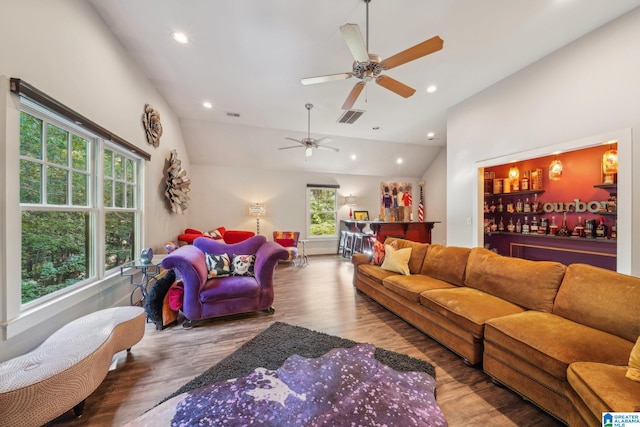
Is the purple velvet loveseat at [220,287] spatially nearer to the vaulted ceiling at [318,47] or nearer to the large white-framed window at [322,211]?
the vaulted ceiling at [318,47]

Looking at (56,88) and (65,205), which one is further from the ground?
(56,88)

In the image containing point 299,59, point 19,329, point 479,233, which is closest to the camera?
point 19,329

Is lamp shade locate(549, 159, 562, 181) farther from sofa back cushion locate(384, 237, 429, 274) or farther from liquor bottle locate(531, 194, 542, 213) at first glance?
sofa back cushion locate(384, 237, 429, 274)

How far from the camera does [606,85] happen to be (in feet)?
8.52

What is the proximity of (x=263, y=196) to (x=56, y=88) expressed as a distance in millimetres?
5001

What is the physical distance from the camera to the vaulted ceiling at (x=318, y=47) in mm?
2307

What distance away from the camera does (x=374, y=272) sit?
3.35 meters

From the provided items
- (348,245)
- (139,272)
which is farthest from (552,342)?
(348,245)

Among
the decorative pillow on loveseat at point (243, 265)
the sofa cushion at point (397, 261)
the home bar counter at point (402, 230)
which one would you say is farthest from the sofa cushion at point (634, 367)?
the home bar counter at point (402, 230)

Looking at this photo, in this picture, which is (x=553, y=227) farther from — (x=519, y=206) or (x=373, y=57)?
(x=373, y=57)

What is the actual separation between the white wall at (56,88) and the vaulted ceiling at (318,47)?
36 centimetres

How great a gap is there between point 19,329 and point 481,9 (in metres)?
4.69

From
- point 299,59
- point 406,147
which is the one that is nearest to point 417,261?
point 299,59

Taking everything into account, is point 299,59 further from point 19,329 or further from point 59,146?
point 19,329
